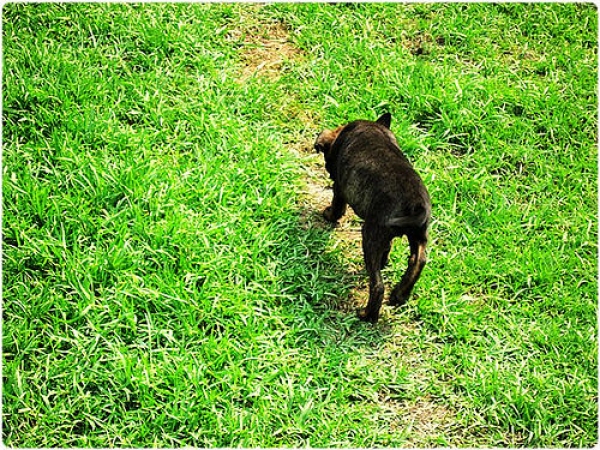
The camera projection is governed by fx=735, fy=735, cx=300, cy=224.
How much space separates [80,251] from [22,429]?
4.31ft

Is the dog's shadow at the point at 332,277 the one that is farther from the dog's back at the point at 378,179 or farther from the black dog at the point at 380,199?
the dog's back at the point at 378,179

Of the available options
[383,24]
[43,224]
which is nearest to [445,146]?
[383,24]

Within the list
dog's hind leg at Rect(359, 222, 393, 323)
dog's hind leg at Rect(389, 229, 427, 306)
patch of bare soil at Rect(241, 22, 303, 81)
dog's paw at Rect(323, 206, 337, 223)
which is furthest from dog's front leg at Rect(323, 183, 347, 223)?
patch of bare soil at Rect(241, 22, 303, 81)

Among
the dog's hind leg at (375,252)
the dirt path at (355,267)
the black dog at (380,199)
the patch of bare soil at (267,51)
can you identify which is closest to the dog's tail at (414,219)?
the black dog at (380,199)

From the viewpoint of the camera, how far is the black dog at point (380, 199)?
478 cm

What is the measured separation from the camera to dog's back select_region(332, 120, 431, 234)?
4750mm

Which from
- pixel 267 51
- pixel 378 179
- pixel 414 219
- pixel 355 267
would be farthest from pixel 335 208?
pixel 267 51

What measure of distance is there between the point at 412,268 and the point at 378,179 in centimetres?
66

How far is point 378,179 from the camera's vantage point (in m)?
4.95

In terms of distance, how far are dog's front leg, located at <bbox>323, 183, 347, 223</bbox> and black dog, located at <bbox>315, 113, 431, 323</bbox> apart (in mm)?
45

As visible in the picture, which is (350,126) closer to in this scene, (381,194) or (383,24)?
(381,194)

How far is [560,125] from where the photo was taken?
276 inches

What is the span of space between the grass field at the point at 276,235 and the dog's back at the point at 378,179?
682 mm

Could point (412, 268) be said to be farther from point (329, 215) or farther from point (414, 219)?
point (329, 215)
